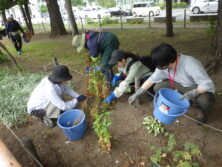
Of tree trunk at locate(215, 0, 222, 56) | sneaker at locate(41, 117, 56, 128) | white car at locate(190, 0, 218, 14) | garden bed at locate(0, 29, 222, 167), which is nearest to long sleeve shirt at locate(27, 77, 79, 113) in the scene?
sneaker at locate(41, 117, 56, 128)

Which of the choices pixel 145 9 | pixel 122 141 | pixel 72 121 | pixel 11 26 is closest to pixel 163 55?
pixel 122 141

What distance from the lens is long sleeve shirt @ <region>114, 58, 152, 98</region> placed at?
296cm

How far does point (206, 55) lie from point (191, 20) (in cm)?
855

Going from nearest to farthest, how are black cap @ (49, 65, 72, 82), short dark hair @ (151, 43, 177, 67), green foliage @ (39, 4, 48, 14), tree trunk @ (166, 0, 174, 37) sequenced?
short dark hair @ (151, 43, 177, 67)
black cap @ (49, 65, 72, 82)
tree trunk @ (166, 0, 174, 37)
green foliage @ (39, 4, 48, 14)

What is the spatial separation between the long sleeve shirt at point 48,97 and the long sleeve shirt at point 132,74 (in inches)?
27.5

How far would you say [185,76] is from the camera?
2518 millimetres

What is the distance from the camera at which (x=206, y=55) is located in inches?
212

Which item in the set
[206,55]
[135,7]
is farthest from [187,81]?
[135,7]

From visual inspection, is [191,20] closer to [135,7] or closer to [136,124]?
[135,7]

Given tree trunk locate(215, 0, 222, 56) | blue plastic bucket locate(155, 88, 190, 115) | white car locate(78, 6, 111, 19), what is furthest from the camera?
white car locate(78, 6, 111, 19)

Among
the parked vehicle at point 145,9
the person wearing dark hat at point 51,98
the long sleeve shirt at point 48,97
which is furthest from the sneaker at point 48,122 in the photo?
the parked vehicle at point 145,9

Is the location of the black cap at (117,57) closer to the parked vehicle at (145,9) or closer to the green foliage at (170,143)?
the green foliage at (170,143)

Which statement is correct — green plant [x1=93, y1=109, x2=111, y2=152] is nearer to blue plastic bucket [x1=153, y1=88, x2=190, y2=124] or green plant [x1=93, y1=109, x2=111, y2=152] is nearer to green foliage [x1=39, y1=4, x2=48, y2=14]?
blue plastic bucket [x1=153, y1=88, x2=190, y2=124]

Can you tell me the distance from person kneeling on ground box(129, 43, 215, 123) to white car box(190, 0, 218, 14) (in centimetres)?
1557
